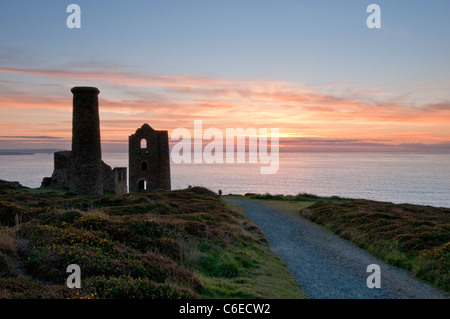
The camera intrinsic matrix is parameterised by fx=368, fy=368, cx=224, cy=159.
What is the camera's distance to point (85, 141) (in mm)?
31344

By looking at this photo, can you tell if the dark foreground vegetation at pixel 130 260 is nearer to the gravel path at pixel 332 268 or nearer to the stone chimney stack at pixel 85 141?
the gravel path at pixel 332 268

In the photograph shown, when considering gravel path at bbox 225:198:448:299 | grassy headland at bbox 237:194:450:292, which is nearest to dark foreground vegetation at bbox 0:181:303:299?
gravel path at bbox 225:198:448:299

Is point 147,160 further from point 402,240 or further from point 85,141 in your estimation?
point 402,240

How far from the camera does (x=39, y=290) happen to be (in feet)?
24.0

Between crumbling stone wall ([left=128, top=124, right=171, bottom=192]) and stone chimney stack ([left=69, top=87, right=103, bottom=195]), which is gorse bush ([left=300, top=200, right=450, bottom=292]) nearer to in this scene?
stone chimney stack ([left=69, top=87, right=103, bottom=195])

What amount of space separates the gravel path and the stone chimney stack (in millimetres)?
15926

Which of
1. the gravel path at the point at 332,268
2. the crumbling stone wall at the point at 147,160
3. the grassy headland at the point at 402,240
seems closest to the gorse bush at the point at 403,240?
the grassy headland at the point at 402,240

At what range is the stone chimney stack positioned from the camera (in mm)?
30891

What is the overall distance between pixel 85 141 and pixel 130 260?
2372 cm

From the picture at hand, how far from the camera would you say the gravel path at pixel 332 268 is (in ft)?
39.9

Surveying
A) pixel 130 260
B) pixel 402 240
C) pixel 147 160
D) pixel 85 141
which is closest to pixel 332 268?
pixel 402 240

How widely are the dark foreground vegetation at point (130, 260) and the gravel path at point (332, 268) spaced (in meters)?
0.90
